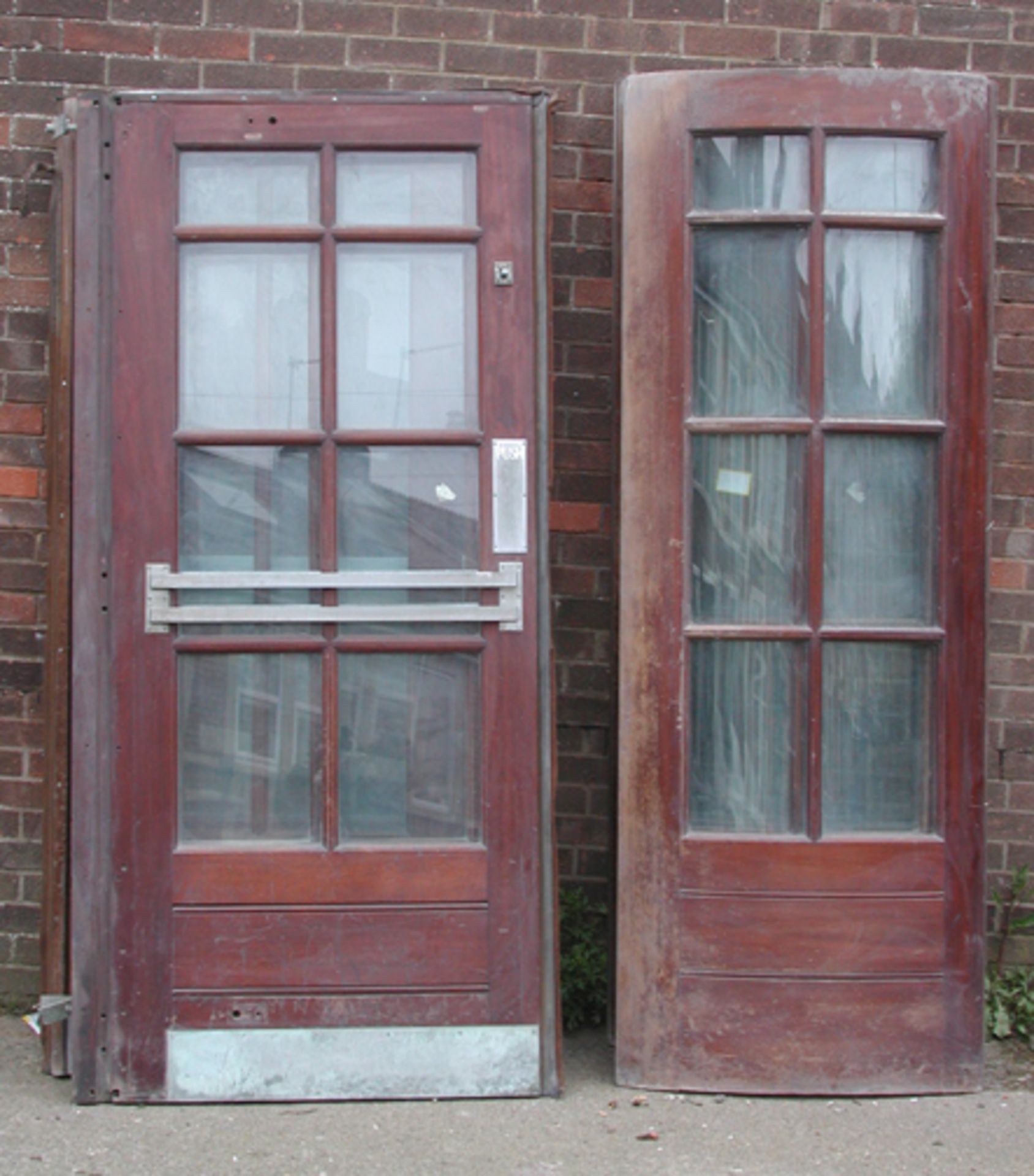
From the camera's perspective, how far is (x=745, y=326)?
118 inches

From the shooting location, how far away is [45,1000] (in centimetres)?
295

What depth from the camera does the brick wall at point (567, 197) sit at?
338 cm

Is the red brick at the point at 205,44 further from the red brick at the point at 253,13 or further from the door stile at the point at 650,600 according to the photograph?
the door stile at the point at 650,600

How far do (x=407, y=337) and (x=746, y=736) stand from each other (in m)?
1.25

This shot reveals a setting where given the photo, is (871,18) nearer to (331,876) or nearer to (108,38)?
(108,38)

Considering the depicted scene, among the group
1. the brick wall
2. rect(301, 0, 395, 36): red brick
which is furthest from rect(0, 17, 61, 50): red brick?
rect(301, 0, 395, 36): red brick

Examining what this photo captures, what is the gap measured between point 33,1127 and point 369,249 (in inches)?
84.2

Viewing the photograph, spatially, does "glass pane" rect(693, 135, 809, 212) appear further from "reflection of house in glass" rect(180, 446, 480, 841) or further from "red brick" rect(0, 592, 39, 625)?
"red brick" rect(0, 592, 39, 625)

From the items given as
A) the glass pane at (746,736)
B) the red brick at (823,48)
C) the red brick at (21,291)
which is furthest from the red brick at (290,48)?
the glass pane at (746,736)

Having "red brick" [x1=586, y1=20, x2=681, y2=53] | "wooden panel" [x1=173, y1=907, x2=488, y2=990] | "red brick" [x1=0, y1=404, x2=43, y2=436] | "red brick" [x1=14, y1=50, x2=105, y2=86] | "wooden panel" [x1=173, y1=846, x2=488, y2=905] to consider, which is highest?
"red brick" [x1=586, y1=20, x2=681, y2=53]

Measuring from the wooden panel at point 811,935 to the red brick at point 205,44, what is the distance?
2.51 meters

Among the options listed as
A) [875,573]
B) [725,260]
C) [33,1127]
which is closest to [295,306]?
[725,260]

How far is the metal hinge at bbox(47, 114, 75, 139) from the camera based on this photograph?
9.65 feet

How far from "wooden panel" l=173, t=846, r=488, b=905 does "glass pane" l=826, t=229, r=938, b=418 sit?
4.60ft
